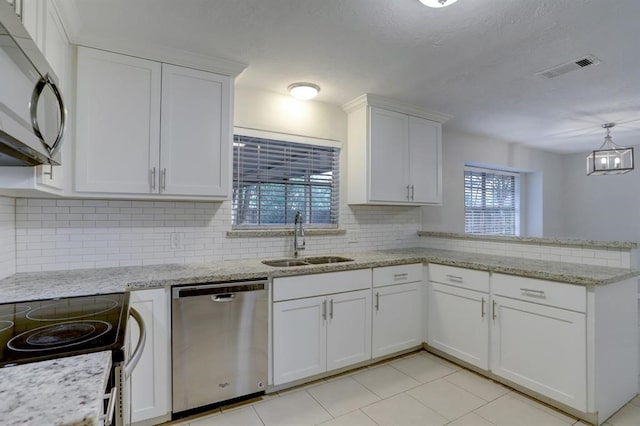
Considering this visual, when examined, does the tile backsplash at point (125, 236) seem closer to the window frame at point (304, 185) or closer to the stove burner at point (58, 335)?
the window frame at point (304, 185)

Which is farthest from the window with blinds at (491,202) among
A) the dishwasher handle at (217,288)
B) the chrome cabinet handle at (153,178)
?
the chrome cabinet handle at (153,178)

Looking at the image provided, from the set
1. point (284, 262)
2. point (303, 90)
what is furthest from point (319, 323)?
point (303, 90)

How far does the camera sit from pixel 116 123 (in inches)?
83.4

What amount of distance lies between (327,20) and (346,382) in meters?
2.43

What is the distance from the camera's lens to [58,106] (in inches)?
51.4

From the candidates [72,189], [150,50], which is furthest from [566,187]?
[72,189]

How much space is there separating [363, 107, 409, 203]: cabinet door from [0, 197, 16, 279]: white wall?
259cm

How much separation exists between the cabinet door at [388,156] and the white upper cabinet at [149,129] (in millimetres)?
1369

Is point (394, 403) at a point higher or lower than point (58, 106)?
lower

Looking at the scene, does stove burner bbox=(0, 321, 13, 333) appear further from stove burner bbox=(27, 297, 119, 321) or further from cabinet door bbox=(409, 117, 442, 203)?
cabinet door bbox=(409, 117, 442, 203)

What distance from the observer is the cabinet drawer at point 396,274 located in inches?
109

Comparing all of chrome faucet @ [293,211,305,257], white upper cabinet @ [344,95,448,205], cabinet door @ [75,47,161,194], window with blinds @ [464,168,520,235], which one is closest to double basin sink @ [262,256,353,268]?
chrome faucet @ [293,211,305,257]

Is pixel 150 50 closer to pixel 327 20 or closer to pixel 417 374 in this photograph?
pixel 327 20

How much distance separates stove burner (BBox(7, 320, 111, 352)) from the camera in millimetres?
980
